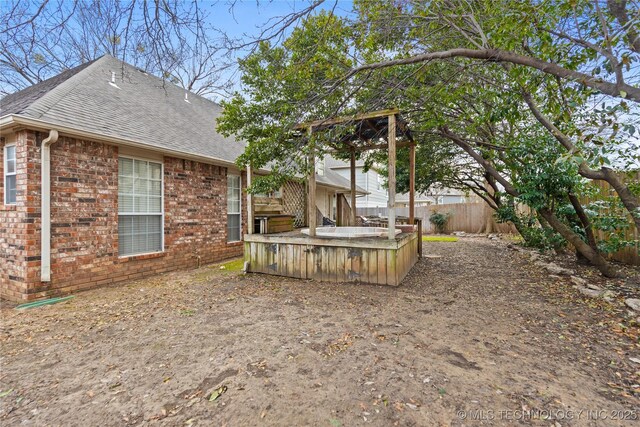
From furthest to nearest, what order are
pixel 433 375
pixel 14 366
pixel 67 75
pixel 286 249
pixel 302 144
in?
pixel 67 75 → pixel 286 249 → pixel 302 144 → pixel 14 366 → pixel 433 375

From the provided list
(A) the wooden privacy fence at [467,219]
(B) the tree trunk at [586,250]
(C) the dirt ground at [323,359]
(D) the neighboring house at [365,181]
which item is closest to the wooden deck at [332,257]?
(C) the dirt ground at [323,359]

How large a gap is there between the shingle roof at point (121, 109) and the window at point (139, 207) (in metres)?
0.66

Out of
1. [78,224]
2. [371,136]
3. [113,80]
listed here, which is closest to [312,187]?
[371,136]

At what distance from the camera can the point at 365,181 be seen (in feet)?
69.2

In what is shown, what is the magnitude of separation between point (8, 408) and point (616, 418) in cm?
417

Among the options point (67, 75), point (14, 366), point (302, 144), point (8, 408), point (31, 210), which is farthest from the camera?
point (67, 75)

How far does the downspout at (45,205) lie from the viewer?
469cm

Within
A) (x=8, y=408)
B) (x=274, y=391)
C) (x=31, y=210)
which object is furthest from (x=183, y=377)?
(x=31, y=210)

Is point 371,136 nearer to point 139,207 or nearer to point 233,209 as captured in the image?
point 233,209

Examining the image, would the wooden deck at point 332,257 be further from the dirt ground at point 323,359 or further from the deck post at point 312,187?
the dirt ground at point 323,359

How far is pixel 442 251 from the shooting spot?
32.8 feet

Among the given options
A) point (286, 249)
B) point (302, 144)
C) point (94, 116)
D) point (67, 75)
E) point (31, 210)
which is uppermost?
point (67, 75)

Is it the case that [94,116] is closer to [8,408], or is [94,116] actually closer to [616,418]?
[8,408]

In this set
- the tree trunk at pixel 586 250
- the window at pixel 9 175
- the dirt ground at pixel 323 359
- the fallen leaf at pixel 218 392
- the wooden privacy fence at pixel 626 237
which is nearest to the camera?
the dirt ground at pixel 323 359
